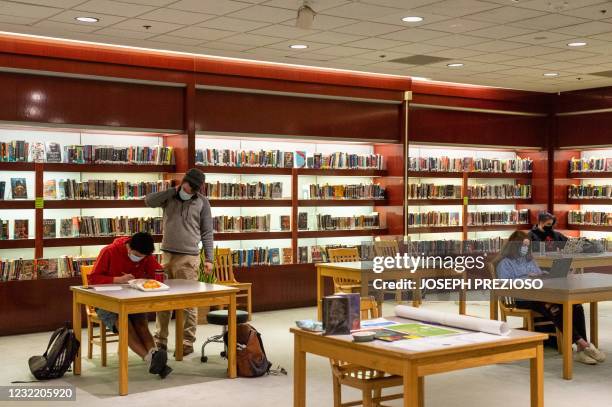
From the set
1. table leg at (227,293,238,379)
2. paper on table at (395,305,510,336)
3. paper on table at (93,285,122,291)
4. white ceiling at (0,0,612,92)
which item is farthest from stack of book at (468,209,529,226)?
paper on table at (395,305,510,336)

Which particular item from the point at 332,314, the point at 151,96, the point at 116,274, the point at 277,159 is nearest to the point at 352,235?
the point at 277,159

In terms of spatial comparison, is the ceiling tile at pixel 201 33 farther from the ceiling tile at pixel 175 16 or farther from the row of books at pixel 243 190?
the row of books at pixel 243 190

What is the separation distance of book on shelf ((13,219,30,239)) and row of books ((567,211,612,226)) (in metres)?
9.24

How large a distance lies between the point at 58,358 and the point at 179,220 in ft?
5.87

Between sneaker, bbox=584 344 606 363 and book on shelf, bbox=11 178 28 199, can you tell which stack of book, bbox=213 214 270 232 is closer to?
→ book on shelf, bbox=11 178 28 199

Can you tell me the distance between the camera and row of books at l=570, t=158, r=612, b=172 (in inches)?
554

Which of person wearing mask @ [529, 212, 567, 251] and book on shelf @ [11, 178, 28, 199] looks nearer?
book on shelf @ [11, 178, 28, 199]

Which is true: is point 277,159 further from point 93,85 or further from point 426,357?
point 426,357

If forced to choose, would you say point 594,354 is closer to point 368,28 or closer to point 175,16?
point 368,28

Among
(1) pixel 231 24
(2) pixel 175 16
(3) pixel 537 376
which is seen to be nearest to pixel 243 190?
(1) pixel 231 24

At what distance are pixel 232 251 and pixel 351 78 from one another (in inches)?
121

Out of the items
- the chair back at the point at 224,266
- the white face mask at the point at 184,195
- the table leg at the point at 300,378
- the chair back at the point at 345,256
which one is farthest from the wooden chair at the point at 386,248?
the table leg at the point at 300,378

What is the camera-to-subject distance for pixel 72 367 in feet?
24.5

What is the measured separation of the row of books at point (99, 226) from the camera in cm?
980
